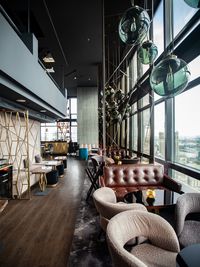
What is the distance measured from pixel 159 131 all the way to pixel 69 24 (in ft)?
13.2

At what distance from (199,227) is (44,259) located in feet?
6.37

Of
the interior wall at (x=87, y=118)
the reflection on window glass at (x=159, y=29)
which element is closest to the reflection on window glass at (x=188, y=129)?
the reflection on window glass at (x=159, y=29)

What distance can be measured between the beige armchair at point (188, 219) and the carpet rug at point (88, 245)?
40.0 inches

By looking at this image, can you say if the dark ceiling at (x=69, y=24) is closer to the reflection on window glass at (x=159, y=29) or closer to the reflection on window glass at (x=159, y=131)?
the reflection on window glass at (x=159, y=29)

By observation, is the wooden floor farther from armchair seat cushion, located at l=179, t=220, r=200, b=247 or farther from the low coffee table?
armchair seat cushion, located at l=179, t=220, r=200, b=247

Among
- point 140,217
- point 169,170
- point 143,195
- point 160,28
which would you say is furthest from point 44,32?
point 140,217

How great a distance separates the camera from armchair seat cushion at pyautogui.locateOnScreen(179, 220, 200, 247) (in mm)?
1963

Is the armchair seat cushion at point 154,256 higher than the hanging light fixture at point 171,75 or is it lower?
lower

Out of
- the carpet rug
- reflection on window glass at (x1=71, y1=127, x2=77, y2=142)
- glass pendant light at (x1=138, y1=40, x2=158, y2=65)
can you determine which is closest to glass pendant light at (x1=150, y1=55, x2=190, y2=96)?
glass pendant light at (x1=138, y1=40, x2=158, y2=65)

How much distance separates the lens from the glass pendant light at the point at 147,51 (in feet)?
8.46

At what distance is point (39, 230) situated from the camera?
3.57 metres

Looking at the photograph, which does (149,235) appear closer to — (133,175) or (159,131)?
(133,175)

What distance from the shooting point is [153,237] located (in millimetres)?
1827

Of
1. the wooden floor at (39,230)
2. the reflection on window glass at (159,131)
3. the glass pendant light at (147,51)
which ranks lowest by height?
A: the wooden floor at (39,230)
